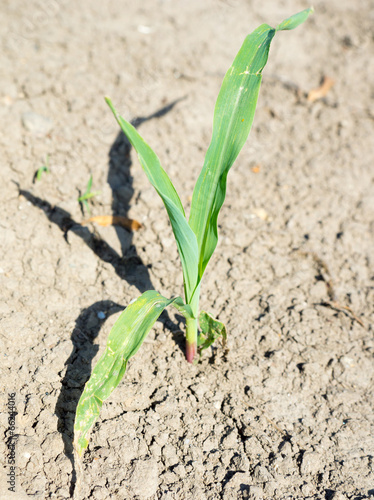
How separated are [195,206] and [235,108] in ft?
1.03

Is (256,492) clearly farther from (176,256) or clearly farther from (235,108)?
(235,108)

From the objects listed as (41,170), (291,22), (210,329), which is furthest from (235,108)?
(41,170)

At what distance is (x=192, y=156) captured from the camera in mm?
2422

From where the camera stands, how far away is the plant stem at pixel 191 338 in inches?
61.0

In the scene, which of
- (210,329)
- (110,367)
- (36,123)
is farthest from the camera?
(36,123)

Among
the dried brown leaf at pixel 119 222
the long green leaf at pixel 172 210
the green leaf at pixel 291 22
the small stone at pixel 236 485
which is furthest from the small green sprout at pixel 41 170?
the small stone at pixel 236 485

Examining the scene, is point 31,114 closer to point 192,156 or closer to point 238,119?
point 192,156

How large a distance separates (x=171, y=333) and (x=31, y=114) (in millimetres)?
1391

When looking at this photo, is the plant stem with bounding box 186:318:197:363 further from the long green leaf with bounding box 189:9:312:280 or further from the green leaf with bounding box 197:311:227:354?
the long green leaf with bounding box 189:9:312:280

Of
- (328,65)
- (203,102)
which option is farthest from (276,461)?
(328,65)

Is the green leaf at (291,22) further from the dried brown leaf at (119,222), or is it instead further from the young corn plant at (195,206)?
the dried brown leaf at (119,222)

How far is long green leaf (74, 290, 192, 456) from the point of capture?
122 cm

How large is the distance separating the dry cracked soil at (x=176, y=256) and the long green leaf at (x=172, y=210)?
1.36 ft

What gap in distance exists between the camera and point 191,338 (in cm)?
159
